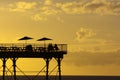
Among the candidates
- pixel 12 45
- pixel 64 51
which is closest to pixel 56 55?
pixel 64 51

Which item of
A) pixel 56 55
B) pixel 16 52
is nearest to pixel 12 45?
pixel 16 52

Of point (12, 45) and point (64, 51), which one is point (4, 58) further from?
point (64, 51)

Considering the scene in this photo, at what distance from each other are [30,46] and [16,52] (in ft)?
7.15

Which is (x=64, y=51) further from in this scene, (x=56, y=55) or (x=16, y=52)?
(x=16, y=52)

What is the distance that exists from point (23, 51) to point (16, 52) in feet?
3.63

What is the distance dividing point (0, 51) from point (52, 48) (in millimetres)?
7342

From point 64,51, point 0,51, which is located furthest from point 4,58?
point 64,51

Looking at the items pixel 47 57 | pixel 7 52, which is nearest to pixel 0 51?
pixel 7 52

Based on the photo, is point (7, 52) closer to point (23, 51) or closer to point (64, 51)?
point (23, 51)

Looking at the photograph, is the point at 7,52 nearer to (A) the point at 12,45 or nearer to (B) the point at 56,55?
(A) the point at 12,45

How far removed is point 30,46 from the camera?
261 feet

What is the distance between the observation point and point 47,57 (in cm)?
8175

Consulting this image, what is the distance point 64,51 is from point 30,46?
4918mm

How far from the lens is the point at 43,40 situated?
276ft
